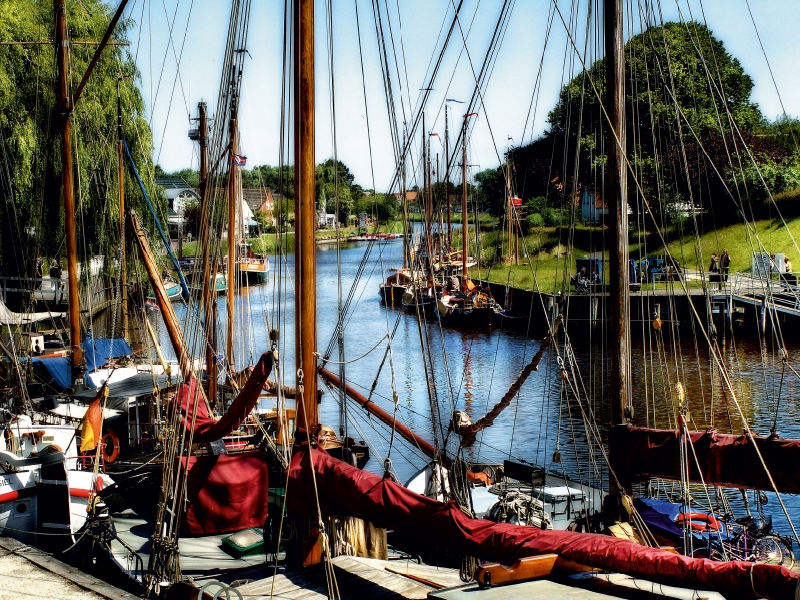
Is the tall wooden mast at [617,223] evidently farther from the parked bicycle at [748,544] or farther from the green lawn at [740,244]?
the green lawn at [740,244]

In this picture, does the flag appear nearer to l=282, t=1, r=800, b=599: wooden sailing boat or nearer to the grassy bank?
l=282, t=1, r=800, b=599: wooden sailing boat

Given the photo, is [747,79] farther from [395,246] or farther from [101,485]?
[395,246]

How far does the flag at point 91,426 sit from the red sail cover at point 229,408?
13.0 ft

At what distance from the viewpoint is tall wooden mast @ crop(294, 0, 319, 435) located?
12562 millimetres

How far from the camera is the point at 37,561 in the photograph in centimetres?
1529

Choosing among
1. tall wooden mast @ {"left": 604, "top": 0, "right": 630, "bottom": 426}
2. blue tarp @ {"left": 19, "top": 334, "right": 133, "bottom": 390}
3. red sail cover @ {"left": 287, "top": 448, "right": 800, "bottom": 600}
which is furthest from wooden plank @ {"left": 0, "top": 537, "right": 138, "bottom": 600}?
blue tarp @ {"left": 19, "top": 334, "right": 133, "bottom": 390}

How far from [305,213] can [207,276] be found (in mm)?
4512

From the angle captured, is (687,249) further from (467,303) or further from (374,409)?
(374,409)

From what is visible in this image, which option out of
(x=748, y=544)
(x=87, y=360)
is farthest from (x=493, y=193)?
(x=748, y=544)

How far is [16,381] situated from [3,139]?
499 inches

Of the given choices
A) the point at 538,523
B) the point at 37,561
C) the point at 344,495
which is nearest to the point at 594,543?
the point at 344,495

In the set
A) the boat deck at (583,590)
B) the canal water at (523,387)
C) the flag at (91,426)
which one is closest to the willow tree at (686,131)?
the canal water at (523,387)

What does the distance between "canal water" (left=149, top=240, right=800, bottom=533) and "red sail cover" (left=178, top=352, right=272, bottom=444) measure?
292 centimetres

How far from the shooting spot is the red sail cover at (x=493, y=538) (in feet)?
28.8
